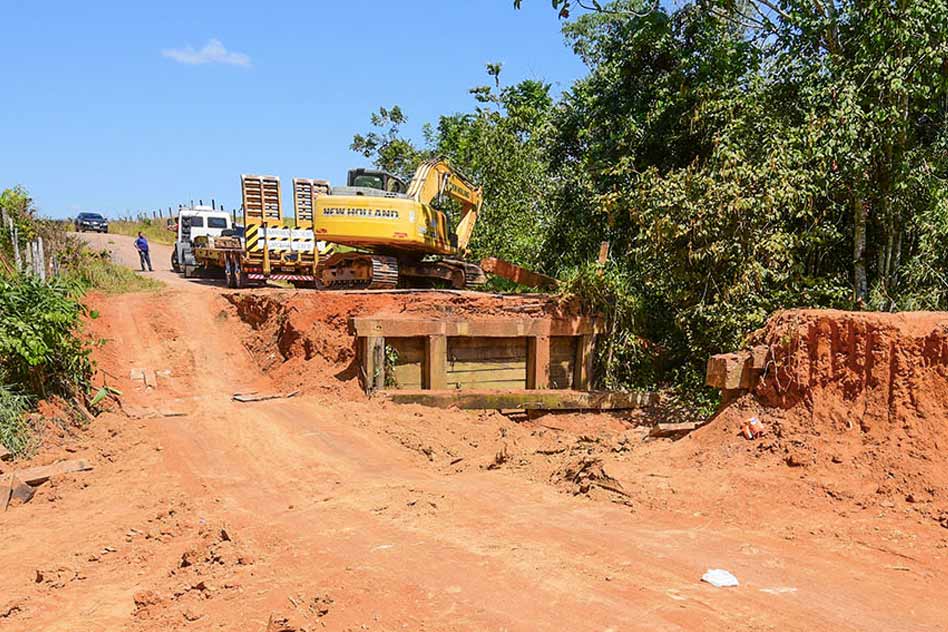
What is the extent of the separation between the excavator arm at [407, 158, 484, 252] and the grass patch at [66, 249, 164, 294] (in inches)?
302

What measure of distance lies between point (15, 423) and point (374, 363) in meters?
4.37

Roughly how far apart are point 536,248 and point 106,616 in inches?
521

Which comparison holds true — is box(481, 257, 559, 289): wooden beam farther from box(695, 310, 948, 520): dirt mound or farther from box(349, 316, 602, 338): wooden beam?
box(695, 310, 948, 520): dirt mound

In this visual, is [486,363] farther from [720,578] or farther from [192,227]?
[192,227]

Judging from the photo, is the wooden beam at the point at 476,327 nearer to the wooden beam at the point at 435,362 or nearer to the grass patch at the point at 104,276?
the wooden beam at the point at 435,362

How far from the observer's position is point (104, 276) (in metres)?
18.2

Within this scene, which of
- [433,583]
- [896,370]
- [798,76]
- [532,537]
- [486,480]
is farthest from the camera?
[798,76]

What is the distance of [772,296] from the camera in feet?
31.6

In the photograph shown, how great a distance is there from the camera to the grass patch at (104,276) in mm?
16594

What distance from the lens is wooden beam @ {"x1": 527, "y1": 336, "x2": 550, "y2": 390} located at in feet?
36.4

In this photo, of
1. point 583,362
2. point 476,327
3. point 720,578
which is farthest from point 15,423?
point 583,362

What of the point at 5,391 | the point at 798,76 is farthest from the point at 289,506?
the point at 798,76

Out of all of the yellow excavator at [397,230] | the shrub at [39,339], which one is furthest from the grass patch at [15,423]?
the yellow excavator at [397,230]

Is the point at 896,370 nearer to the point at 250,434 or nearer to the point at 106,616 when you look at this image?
the point at 106,616
